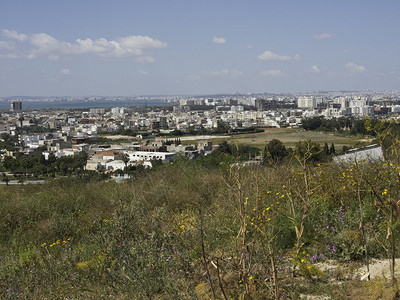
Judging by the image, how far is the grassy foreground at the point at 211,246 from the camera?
7.34 ft

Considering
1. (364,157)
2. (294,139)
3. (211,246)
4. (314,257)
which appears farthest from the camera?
(294,139)

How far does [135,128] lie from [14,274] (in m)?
77.5

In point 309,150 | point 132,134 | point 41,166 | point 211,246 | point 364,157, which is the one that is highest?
point 309,150

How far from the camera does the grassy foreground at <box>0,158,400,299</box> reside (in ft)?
7.34

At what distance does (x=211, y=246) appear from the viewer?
3240 millimetres

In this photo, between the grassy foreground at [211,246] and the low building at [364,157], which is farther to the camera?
the low building at [364,157]

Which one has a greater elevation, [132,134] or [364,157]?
[364,157]

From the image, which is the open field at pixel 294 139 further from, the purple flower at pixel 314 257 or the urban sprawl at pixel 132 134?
the purple flower at pixel 314 257

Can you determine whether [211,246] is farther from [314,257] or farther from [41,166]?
[41,166]

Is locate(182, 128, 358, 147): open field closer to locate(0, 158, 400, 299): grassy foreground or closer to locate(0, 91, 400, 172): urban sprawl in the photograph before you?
locate(0, 91, 400, 172): urban sprawl

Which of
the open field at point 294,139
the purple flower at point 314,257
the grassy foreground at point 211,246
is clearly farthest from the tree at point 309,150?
the open field at point 294,139

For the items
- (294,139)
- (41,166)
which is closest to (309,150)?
(41,166)

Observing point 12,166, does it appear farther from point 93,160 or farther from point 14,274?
point 14,274

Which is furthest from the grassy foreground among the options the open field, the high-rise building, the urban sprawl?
the high-rise building
